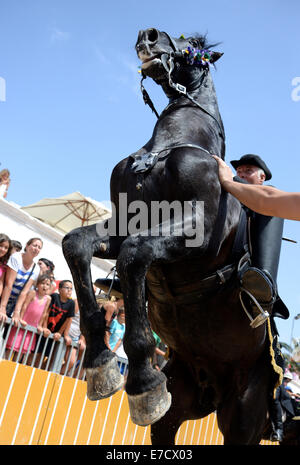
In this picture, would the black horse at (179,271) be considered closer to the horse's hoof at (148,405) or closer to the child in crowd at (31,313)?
the horse's hoof at (148,405)

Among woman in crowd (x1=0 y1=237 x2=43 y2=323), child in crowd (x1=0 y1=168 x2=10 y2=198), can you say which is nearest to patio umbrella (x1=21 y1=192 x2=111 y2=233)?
child in crowd (x1=0 y1=168 x2=10 y2=198)

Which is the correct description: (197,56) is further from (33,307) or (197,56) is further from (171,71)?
(33,307)

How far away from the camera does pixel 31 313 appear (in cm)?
690

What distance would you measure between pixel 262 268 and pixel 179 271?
62 cm

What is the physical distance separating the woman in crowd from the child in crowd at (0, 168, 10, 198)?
4.33 meters

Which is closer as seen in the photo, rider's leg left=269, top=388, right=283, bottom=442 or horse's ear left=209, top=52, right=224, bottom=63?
→ horse's ear left=209, top=52, right=224, bottom=63

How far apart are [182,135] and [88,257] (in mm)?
1175

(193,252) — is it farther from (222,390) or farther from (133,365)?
(222,390)

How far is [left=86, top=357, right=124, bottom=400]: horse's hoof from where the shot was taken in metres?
3.28

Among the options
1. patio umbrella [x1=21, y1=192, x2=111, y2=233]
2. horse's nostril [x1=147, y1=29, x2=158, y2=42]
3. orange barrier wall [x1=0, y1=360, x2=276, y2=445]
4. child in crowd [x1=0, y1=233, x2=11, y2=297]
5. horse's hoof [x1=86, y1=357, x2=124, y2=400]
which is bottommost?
orange barrier wall [x1=0, y1=360, x2=276, y2=445]

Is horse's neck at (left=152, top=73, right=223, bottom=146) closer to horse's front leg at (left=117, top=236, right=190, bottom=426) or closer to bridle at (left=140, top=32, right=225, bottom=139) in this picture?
bridle at (left=140, top=32, right=225, bottom=139)

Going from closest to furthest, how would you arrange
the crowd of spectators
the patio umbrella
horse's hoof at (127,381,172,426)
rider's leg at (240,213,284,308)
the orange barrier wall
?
1. horse's hoof at (127,381,172,426)
2. rider's leg at (240,213,284,308)
3. the orange barrier wall
4. the crowd of spectators
5. the patio umbrella

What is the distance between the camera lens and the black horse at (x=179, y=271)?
3299 millimetres

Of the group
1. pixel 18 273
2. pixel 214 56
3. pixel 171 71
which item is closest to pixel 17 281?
pixel 18 273
